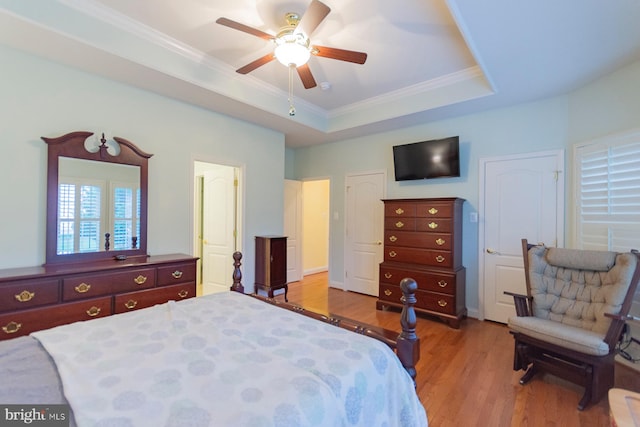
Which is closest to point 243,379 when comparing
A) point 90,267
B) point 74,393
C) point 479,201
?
point 74,393

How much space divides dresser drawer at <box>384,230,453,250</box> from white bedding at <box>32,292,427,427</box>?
8.37 feet

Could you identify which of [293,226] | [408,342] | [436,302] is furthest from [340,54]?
[293,226]

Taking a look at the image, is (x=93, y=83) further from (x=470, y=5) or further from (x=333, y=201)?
(x=333, y=201)

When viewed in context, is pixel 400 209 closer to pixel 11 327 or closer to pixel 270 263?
pixel 270 263

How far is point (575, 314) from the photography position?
249cm

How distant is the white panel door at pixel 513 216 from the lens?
3.32 m

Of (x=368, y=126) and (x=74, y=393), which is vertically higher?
(x=368, y=126)

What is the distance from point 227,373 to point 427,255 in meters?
3.18

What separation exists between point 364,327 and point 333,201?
150 inches

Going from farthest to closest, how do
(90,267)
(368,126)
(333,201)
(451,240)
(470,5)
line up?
1. (333,201)
2. (368,126)
3. (451,240)
4. (90,267)
5. (470,5)

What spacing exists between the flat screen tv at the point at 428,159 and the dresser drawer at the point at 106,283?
135 inches

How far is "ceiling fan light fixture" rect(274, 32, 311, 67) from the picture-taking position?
7.14 feet

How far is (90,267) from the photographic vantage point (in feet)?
8.16

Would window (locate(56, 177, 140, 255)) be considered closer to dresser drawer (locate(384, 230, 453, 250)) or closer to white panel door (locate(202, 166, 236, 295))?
white panel door (locate(202, 166, 236, 295))
